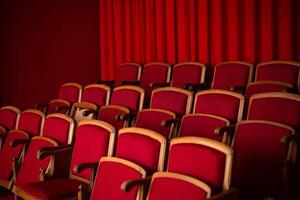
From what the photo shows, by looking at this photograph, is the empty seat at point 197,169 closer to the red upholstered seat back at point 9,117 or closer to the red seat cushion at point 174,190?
the red seat cushion at point 174,190

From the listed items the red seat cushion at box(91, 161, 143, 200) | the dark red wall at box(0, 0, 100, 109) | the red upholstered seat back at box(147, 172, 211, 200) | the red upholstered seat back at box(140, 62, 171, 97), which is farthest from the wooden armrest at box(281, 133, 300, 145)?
the dark red wall at box(0, 0, 100, 109)

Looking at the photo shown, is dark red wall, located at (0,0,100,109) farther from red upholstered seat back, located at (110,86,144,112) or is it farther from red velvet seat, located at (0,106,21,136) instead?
red upholstered seat back, located at (110,86,144,112)

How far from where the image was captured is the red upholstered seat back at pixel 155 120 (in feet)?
7.76

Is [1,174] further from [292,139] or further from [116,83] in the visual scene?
[292,139]

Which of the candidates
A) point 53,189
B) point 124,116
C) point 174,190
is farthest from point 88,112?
point 174,190

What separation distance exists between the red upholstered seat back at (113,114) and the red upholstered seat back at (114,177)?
72cm

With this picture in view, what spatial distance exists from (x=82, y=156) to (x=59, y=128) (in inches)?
12.9

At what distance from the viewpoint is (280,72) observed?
2654 millimetres

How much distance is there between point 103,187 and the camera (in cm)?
182

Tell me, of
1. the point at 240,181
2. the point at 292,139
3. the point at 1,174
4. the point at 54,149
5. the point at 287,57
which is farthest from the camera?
the point at 287,57

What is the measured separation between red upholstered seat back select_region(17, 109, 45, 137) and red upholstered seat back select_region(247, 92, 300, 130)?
4.09ft

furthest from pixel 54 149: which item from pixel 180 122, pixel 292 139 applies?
pixel 292 139

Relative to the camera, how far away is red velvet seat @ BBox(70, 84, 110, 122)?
2.82 meters

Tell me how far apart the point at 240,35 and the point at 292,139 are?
5.16 ft
